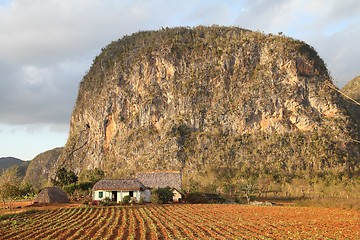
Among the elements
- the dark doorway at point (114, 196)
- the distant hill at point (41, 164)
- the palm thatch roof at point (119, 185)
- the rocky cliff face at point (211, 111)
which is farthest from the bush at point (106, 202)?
the distant hill at point (41, 164)

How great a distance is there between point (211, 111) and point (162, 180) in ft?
149

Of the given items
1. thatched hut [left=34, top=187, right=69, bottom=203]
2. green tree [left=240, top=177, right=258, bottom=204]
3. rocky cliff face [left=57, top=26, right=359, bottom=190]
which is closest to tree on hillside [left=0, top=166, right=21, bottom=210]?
thatched hut [left=34, top=187, right=69, bottom=203]

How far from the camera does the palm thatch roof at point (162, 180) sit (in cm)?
7056

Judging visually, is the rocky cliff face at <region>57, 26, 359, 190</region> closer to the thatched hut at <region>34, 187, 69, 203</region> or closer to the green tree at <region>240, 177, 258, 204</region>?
the green tree at <region>240, 177, 258, 204</region>

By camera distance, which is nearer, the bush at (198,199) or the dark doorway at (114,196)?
the dark doorway at (114,196)

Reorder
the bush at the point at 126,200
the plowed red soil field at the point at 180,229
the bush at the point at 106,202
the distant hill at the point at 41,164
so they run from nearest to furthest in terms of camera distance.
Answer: the plowed red soil field at the point at 180,229 → the bush at the point at 106,202 → the bush at the point at 126,200 → the distant hill at the point at 41,164

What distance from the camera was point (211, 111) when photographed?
4476 inches

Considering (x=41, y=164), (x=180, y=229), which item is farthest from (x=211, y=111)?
(x=41, y=164)

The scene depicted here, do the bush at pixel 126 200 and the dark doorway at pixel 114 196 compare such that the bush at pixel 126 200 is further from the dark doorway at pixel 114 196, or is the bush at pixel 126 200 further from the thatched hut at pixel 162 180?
the thatched hut at pixel 162 180

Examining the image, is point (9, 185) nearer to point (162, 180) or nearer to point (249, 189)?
point (162, 180)

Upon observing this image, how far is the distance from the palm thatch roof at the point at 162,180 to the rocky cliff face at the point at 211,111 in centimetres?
1877

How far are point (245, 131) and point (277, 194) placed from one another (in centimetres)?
2831

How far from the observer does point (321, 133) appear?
99.6 metres

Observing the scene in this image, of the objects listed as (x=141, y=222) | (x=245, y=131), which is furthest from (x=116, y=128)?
(x=141, y=222)
